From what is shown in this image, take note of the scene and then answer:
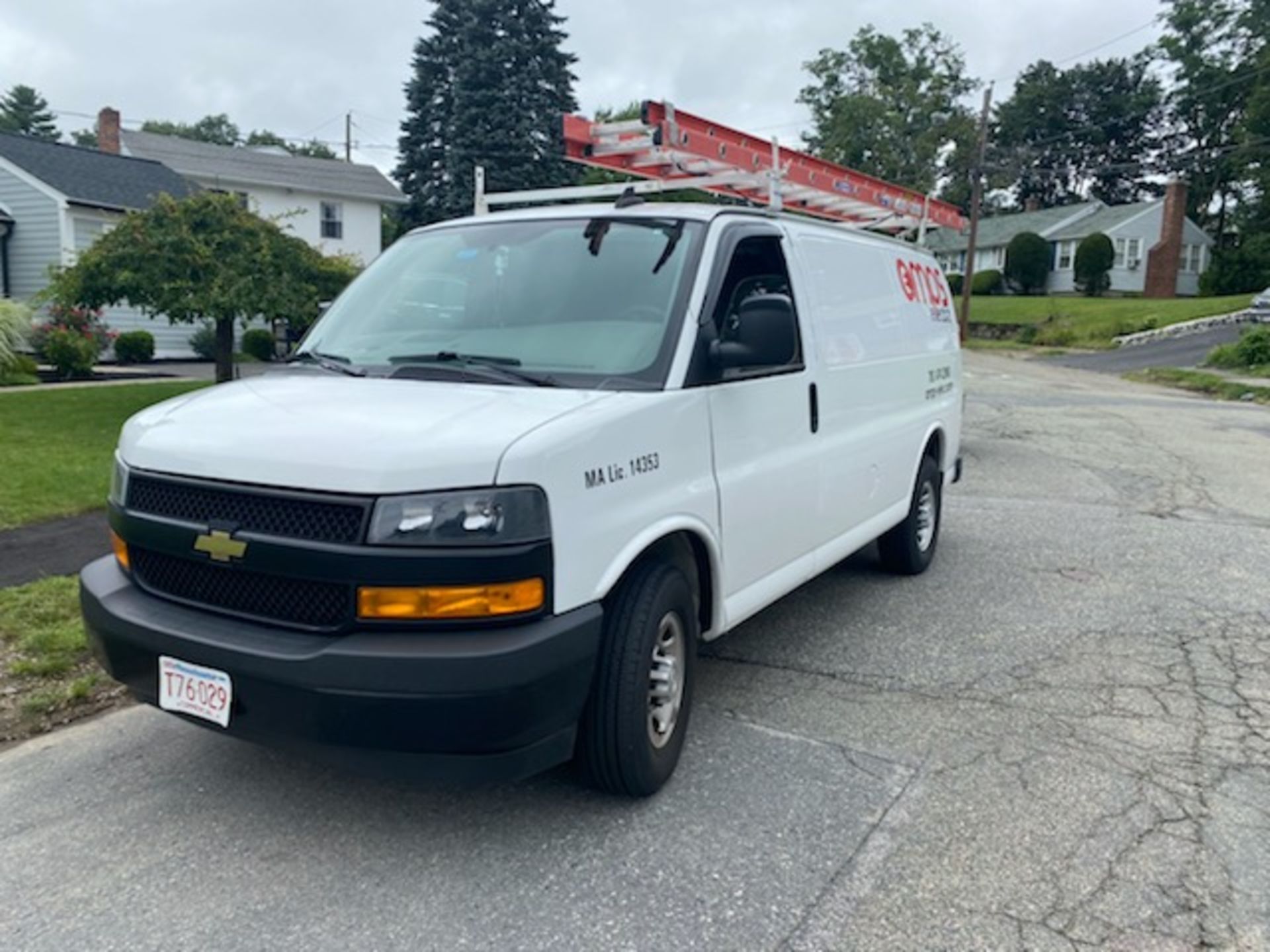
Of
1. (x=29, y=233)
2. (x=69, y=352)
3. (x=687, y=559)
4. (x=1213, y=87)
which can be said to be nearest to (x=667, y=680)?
(x=687, y=559)

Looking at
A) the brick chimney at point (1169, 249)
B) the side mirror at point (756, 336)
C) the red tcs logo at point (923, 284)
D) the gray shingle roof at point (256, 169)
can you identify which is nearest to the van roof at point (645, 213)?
the side mirror at point (756, 336)

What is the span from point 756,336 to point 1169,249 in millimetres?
52829

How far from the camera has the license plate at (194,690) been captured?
9.65 feet

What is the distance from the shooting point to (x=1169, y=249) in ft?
159

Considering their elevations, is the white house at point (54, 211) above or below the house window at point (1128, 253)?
below

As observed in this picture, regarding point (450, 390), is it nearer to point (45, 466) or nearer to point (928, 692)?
point (928, 692)

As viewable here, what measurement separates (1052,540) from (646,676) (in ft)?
17.2

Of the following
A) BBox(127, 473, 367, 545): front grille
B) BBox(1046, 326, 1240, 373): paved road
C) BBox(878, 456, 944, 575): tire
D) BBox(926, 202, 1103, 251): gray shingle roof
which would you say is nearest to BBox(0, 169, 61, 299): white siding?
BBox(878, 456, 944, 575): tire

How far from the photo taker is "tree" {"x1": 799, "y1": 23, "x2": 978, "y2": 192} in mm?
58906

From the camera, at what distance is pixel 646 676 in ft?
10.6

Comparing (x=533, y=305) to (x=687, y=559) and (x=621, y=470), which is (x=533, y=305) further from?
(x=687, y=559)

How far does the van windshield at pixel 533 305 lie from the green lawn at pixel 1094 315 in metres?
34.3

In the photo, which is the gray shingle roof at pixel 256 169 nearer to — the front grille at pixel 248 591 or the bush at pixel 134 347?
the bush at pixel 134 347

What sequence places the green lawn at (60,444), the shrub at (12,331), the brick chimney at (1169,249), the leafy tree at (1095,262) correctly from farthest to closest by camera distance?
the brick chimney at (1169,249)
the leafy tree at (1095,262)
the shrub at (12,331)
the green lawn at (60,444)
